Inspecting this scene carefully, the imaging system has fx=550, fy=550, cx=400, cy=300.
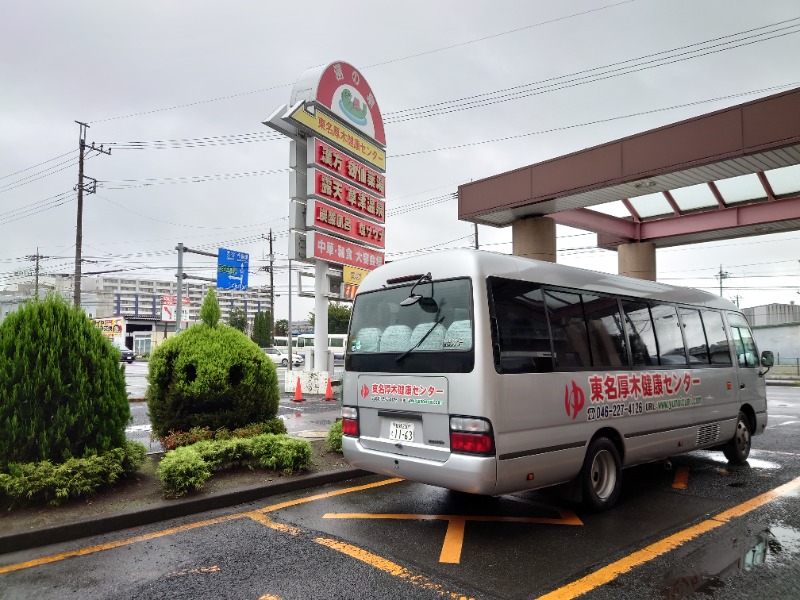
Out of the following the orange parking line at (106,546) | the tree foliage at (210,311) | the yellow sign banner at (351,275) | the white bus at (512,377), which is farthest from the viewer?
the yellow sign banner at (351,275)

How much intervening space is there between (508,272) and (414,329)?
1.02 metres

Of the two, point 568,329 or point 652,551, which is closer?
point 652,551

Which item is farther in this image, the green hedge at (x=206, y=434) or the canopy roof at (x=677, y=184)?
the canopy roof at (x=677, y=184)

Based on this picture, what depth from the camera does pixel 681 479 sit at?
6.81m

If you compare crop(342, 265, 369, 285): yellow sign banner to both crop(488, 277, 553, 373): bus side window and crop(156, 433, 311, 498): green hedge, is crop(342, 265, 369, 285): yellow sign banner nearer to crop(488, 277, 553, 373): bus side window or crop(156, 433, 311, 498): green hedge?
crop(156, 433, 311, 498): green hedge

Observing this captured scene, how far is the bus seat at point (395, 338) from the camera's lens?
5238 mm

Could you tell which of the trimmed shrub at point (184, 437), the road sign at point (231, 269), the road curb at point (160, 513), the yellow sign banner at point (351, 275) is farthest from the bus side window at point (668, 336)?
the road sign at point (231, 269)

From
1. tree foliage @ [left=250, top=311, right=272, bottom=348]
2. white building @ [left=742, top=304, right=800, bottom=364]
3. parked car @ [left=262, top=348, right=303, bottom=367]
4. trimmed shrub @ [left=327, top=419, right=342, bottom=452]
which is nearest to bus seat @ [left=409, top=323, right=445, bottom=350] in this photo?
trimmed shrub @ [left=327, top=419, right=342, bottom=452]

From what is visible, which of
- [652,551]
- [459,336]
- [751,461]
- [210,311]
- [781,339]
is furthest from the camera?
[781,339]

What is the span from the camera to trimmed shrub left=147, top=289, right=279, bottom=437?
690 centimetres

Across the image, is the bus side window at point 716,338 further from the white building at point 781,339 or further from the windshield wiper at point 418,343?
the white building at point 781,339

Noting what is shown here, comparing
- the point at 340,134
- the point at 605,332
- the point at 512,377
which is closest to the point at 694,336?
the point at 605,332

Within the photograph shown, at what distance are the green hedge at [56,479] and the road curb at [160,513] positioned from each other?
1.63ft

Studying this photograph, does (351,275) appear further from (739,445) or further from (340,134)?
(739,445)
